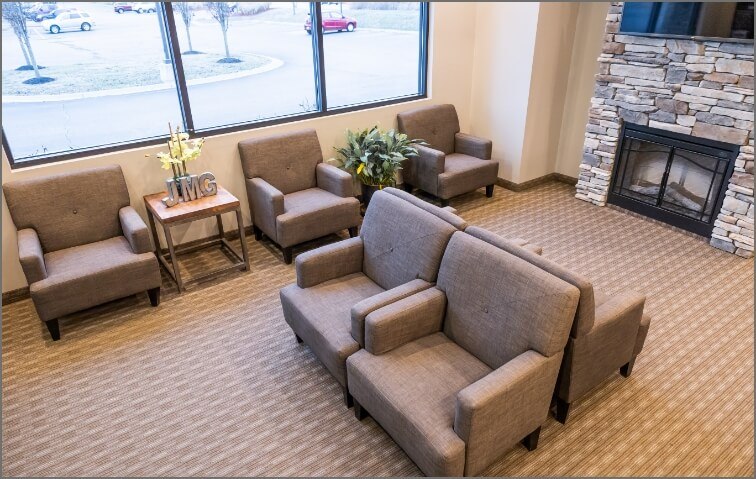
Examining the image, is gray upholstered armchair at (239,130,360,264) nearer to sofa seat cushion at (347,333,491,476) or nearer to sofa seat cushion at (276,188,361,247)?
sofa seat cushion at (276,188,361,247)

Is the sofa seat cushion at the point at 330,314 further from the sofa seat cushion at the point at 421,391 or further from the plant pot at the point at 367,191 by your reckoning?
the plant pot at the point at 367,191

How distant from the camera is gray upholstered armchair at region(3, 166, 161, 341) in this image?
9.66 ft

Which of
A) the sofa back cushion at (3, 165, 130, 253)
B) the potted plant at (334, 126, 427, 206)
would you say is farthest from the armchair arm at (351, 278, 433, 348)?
the sofa back cushion at (3, 165, 130, 253)

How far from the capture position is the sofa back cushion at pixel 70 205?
10.5 ft

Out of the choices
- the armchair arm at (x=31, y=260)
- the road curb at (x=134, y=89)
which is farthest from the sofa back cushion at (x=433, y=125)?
the armchair arm at (x=31, y=260)

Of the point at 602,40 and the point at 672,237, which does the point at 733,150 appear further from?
the point at 602,40

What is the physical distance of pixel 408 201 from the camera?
273 cm

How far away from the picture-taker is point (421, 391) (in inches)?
82.7

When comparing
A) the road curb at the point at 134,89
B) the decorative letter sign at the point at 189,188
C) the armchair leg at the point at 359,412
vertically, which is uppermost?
the road curb at the point at 134,89

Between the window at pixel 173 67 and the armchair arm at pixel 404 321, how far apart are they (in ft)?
8.06

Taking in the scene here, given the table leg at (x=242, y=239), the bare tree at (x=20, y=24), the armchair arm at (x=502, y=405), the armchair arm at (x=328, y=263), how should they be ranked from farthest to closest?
the table leg at (x=242, y=239)
the bare tree at (x=20, y=24)
the armchair arm at (x=328, y=263)
the armchair arm at (x=502, y=405)

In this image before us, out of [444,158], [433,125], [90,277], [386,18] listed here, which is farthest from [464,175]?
[90,277]

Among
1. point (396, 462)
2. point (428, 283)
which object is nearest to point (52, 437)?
point (396, 462)

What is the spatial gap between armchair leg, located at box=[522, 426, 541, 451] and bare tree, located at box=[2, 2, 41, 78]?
3781 millimetres
